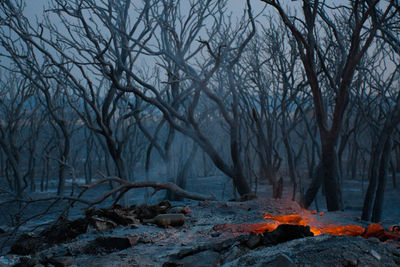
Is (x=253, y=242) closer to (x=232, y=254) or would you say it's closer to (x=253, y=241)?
(x=253, y=241)

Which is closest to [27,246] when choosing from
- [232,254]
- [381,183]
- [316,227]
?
[232,254]

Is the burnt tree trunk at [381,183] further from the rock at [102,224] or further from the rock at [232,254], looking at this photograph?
the rock at [102,224]

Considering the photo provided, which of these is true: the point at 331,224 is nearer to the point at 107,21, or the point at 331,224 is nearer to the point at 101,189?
the point at 107,21

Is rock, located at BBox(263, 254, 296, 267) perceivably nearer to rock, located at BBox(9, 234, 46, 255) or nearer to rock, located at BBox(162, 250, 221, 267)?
rock, located at BBox(162, 250, 221, 267)

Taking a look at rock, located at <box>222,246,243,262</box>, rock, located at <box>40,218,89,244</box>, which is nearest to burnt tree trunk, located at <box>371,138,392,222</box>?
rock, located at <box>222,246,243,262</box>


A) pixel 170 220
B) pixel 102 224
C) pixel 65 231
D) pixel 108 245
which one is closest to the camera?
pixel 108 245

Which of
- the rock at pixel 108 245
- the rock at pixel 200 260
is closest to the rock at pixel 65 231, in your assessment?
the rock at pixel 108 245

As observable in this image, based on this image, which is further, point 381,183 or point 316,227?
point 381,183

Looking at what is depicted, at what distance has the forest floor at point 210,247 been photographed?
213 centimetres

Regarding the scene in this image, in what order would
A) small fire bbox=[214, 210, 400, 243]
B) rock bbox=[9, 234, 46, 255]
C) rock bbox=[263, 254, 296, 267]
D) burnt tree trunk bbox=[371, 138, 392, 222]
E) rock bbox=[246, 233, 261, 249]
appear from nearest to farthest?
rock bbox=[263, 254, 296, 267], rock bbox=[246, 233, 261, 249], small fire bbox=[214, 210, 400, 243], rock bbox=[9, 234, 46, 255], burnt tree trunk bbox=[371, 138, 392, 222]

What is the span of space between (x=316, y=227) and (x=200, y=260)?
1602 millimetres

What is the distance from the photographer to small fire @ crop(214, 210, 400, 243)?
9.84 ft

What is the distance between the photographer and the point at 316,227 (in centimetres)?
357

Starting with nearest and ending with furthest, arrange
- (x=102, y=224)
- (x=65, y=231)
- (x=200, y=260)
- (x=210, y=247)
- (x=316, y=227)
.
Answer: (x=200, y=260) → (x=210, y=247) → (x=316, y=227) → (x=65, y=231) → (x=102, y=224)
